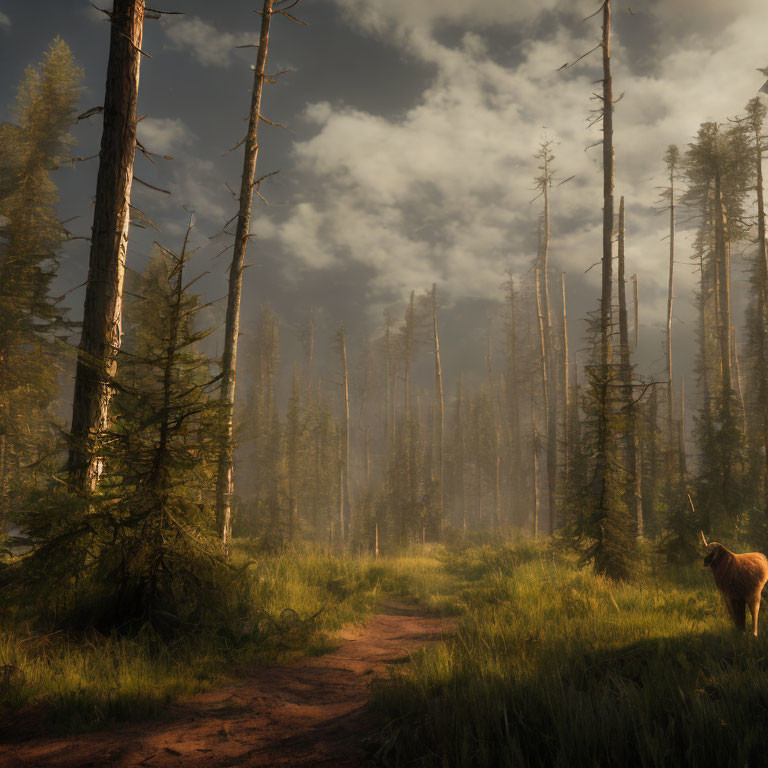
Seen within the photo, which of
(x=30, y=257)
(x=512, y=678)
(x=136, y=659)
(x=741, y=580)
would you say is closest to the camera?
(x=512, y=678)

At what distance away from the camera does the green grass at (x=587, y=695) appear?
91.8 inches

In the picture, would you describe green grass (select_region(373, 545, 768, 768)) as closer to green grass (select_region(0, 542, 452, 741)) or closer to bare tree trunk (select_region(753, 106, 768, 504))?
green grass (select_region(0, 542, 452, 741))

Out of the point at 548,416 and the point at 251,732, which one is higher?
the point at 548,416

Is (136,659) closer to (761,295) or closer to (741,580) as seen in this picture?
(741,580)

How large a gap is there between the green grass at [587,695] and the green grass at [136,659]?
1.93 m

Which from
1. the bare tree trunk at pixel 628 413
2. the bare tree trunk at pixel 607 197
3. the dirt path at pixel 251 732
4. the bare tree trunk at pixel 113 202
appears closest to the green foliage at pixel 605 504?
the bare tree trunk at pixel 628 413

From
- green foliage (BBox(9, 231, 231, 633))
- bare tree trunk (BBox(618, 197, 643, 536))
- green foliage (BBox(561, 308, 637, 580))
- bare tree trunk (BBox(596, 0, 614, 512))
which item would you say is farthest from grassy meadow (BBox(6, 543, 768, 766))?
bare tree trunk (BBox(596, 0, 614, 512))

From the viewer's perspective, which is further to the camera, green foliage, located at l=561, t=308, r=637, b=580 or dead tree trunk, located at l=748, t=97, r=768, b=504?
dead tree trunk, located at l=748, t=97, r=768, b=504

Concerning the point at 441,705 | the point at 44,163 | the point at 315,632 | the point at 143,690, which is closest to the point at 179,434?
the point at 143,690

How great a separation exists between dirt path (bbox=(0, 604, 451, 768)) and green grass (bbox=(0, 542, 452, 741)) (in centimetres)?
25

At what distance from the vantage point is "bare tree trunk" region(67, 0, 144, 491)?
6.04m

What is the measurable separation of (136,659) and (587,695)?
4.05 metres

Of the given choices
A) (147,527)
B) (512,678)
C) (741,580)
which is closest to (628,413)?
(741,580)

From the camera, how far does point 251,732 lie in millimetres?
3268
